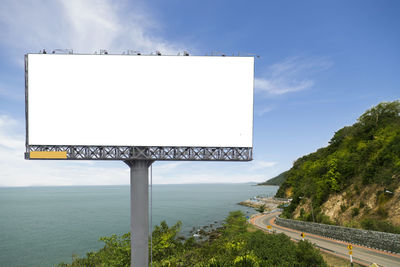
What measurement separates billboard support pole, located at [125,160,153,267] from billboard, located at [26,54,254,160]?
3.14 metres

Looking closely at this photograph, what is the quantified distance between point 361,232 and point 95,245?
58.5 metres

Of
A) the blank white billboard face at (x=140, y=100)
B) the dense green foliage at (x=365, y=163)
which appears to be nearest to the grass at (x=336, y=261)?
the dense green foliage at (x=365, y=163)

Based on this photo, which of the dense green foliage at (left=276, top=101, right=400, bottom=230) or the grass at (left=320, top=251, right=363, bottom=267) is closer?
the grass at (left=320, top=251, right=363, bottom=267)

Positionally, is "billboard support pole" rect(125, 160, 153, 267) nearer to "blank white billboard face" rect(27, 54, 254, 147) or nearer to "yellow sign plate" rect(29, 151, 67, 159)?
"blank white billboard face" rect(27, 54, 254, 147)

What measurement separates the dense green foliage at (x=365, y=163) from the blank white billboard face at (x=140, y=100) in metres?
25.8

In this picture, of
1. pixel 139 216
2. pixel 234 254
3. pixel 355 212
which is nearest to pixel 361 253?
pixel 355 212

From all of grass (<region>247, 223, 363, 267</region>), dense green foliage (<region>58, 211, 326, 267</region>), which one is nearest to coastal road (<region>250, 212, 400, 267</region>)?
grass (<region>247, 223, 363, 267</region>)

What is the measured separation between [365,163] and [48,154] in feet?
174

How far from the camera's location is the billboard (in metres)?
21.6

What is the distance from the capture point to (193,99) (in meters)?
22.5

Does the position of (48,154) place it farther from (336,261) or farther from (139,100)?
(336,261)

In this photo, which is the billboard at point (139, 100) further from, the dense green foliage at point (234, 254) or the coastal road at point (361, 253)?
the coastal road at point (361, 253)

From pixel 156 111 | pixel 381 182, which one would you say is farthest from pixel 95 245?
pixel 381 182

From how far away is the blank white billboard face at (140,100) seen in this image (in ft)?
70.9
